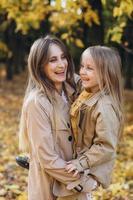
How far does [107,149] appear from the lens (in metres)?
3.27

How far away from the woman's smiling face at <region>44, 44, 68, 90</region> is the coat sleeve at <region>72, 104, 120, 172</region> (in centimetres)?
40

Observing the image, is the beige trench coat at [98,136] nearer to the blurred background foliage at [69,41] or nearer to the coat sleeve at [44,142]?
the coat sleeve at [44,142]

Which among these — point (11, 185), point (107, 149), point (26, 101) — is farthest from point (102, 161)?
point (11, 185)

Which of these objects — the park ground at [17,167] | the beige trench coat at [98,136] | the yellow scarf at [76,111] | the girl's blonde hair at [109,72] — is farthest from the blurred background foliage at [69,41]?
the beige trench coat at [98,136]

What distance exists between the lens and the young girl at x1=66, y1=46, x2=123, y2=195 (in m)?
3.26

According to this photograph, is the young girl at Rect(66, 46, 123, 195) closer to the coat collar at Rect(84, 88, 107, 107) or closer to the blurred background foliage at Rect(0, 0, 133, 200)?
the coat collar at Rect(84, 88, 107, 107)

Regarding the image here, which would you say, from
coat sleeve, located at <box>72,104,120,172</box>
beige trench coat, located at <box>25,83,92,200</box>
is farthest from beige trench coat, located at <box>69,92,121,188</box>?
beige trench coat, located at <box>25,83,92,200</box>

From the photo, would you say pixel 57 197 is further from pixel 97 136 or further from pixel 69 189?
pixel 97 136

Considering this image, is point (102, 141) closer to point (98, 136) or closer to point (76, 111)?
point (98, 136)

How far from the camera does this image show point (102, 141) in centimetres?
326

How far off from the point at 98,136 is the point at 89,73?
17.4 inches

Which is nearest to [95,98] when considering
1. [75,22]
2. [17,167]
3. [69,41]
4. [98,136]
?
[98,136]

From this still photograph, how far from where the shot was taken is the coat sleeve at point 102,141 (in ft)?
10.6

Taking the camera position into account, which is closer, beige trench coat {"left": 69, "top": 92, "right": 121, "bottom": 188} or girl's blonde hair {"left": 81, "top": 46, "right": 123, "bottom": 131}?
beige trench coat {"left": 69, "top": 92, "right": 121, "bottom": 188}
